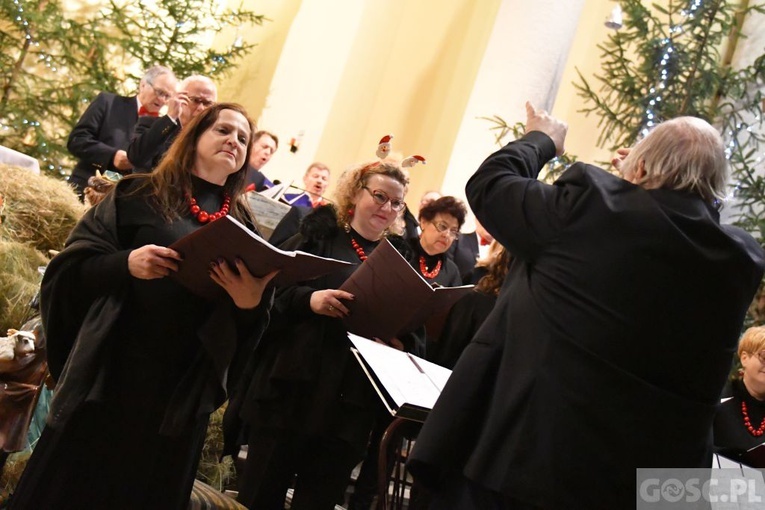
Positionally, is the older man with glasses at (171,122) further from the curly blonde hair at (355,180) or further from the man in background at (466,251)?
the man in background at (466,251)

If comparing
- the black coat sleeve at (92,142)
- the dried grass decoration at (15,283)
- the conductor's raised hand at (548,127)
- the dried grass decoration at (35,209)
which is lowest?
the dried grass decoration at (15,283)

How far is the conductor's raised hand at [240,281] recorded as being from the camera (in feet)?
7.80

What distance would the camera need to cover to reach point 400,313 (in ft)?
10.1

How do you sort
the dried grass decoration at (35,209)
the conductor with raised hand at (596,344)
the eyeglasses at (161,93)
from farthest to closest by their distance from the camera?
the eyeglasses at (161,93) → the dried grass decoration at (35,209) → the conductor with raised hand at (596,344)

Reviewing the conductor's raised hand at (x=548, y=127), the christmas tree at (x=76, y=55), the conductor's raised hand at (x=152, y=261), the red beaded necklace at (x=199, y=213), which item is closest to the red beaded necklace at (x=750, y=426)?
the conductor's raised hand at (x=548, y=127)

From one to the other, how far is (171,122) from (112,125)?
1.46 m

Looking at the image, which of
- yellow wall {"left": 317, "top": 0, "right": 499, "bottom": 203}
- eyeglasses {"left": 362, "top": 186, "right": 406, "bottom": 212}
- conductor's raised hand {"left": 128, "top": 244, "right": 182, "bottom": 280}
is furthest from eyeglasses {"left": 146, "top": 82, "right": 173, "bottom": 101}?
yellow wall {"left": 317, "top": 0, "right": 499, "bottom": 203}

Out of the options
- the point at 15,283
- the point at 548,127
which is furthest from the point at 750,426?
the point at 15,283

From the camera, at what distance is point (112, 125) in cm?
519

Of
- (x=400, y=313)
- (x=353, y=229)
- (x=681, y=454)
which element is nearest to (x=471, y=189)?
(x=681, y=454)

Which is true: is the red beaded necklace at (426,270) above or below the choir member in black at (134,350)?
above

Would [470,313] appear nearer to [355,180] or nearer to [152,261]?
[355,180]

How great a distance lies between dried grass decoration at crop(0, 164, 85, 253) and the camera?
4695 mm

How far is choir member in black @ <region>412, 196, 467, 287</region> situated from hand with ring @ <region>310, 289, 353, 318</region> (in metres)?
0.89
